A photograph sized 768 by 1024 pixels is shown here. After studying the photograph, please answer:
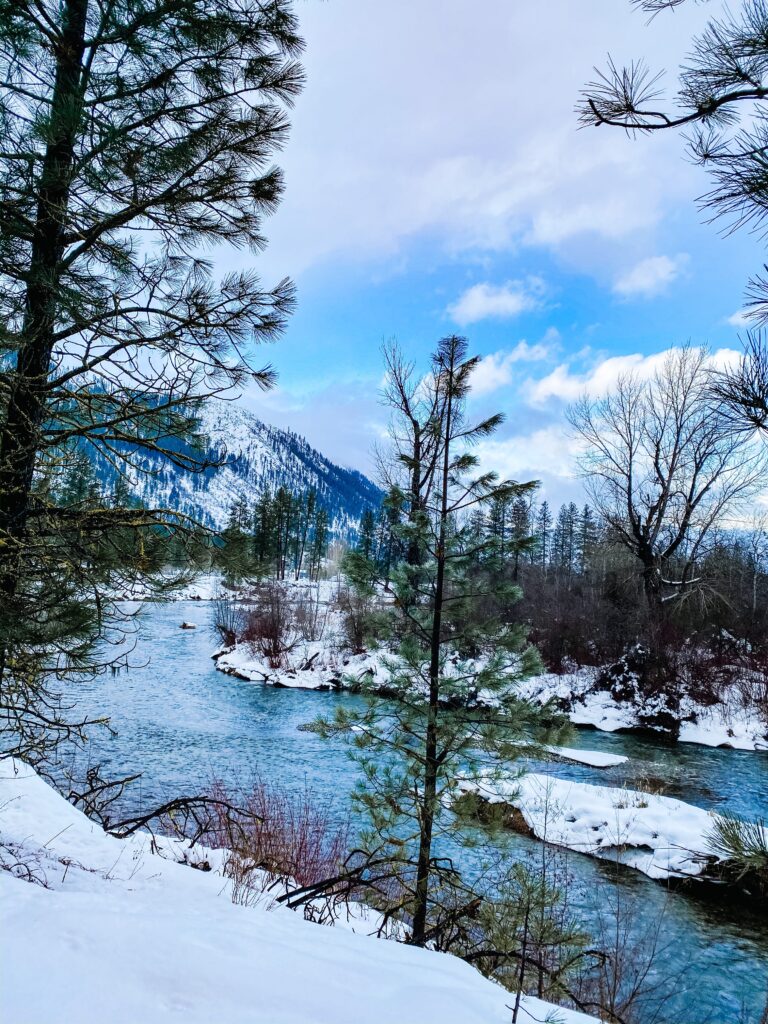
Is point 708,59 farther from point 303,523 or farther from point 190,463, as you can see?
point 303,523

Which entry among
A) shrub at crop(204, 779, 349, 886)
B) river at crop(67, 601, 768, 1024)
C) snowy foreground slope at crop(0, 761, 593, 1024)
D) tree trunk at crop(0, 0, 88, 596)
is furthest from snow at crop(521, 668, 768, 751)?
tree trunk at crop(0, 0, 88, 596)

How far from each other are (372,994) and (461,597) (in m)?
3.41

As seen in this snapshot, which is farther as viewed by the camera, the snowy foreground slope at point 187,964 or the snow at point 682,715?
the snow at point 682,715

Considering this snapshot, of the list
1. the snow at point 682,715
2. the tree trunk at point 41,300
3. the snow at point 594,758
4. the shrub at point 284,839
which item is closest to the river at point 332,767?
the snow at point 594,758

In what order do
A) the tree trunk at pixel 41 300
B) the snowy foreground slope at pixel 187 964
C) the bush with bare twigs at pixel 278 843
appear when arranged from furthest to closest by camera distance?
the bush with bare twigs at pixel 278 843
the tree trunk at pixel 41 300
the snowy foreground slope at pixel 187 964

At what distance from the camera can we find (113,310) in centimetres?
365

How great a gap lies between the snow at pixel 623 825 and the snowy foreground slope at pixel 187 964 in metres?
4.81

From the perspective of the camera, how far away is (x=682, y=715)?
15648mm

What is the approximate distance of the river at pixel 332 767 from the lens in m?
5.81

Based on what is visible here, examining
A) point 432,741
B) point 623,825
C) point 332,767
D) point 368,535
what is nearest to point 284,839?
point 432,741

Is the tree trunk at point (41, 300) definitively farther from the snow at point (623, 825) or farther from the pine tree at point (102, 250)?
the snow at point (623, 825)

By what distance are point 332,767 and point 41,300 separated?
1071 centimetres

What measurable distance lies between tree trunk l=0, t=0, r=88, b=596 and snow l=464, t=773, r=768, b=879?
662 cm

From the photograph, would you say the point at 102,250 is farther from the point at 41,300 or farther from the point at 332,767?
the point at 332,767
